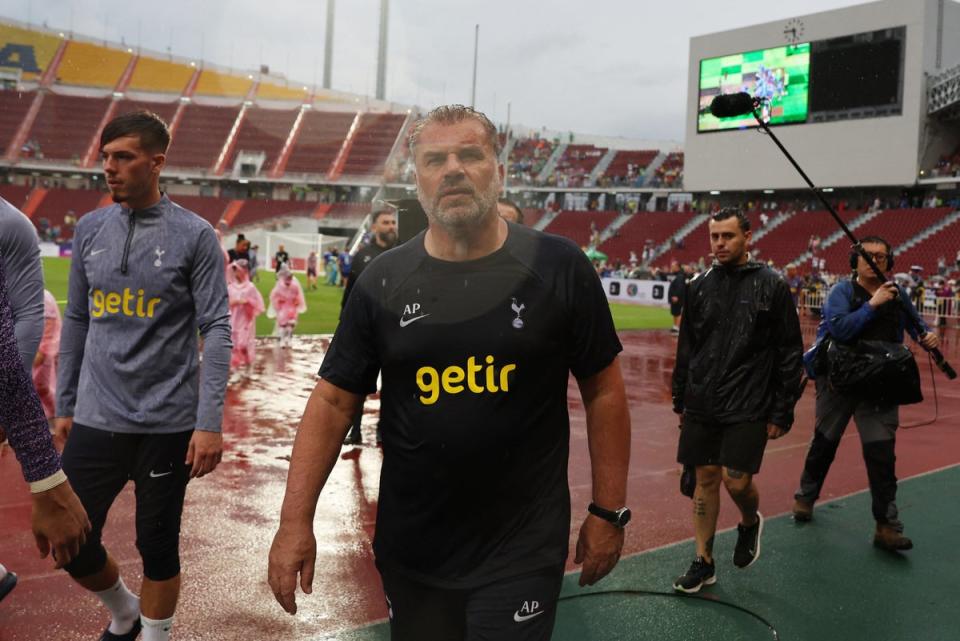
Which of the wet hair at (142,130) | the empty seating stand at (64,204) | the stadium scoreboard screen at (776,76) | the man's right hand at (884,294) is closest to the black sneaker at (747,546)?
the man's right hand at (884,294)

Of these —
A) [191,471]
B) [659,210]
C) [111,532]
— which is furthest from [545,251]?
[659,210]

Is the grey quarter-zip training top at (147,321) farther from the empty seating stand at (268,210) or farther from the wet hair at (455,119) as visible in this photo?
the empty seating stand at (268,210)

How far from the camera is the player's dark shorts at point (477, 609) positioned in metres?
2.30

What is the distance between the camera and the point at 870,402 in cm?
563

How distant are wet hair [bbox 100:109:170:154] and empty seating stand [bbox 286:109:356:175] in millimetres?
65091

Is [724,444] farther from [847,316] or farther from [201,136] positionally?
[201,136]

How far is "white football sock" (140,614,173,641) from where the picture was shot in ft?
10.8

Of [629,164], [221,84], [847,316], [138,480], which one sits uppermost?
[221,84]

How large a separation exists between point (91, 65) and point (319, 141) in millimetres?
21177

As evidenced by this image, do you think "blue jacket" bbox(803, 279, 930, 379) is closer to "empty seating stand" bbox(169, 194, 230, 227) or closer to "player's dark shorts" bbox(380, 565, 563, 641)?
"player's dark shorts" bbox(380, 565, 563, 641)

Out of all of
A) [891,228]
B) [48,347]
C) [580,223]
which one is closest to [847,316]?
[48,347]

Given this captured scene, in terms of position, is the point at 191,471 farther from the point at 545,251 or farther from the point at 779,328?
the point at 779,328

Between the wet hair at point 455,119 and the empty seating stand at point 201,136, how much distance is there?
65561mm

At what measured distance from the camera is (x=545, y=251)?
7.97 ft
